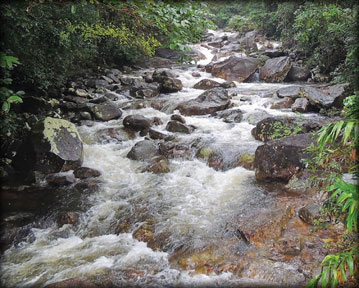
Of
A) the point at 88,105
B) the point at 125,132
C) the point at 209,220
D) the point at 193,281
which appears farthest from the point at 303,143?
the point at 88,105

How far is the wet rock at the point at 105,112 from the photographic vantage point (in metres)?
8.49

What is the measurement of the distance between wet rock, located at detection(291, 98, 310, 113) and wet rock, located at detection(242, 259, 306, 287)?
20.5 ft

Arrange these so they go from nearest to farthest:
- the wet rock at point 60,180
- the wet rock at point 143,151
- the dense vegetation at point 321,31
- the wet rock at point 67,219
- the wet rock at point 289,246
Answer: the wet rock at point 289,246 < the wet rock at point 67,219 < the wet rock at point 60,180 < the dense vegetation at point 321,31 < the wet rock at point 143,151

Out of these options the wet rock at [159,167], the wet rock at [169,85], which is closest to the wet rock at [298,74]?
the wet rock at [169,85]

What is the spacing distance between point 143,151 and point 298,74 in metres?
9.30

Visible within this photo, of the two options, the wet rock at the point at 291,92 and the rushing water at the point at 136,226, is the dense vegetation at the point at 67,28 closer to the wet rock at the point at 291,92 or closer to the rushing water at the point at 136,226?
the rushing water at the point at 136,226

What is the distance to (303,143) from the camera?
474 centimetres

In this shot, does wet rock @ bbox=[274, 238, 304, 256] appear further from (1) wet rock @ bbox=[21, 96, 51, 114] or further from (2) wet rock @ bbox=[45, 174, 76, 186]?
(1) wet rock @ bbox=[21, 96, 51, 114]

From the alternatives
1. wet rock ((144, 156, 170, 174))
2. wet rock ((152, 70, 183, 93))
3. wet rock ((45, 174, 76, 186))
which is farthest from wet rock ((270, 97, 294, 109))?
wet rock ((45, 174, 76, 186))

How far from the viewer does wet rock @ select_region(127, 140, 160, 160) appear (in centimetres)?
627

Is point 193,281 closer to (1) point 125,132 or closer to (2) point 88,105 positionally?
(1) point 125,132

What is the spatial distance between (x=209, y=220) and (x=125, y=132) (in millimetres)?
4486

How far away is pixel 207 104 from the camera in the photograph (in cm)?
894

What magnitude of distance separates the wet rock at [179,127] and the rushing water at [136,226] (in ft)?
2.53
